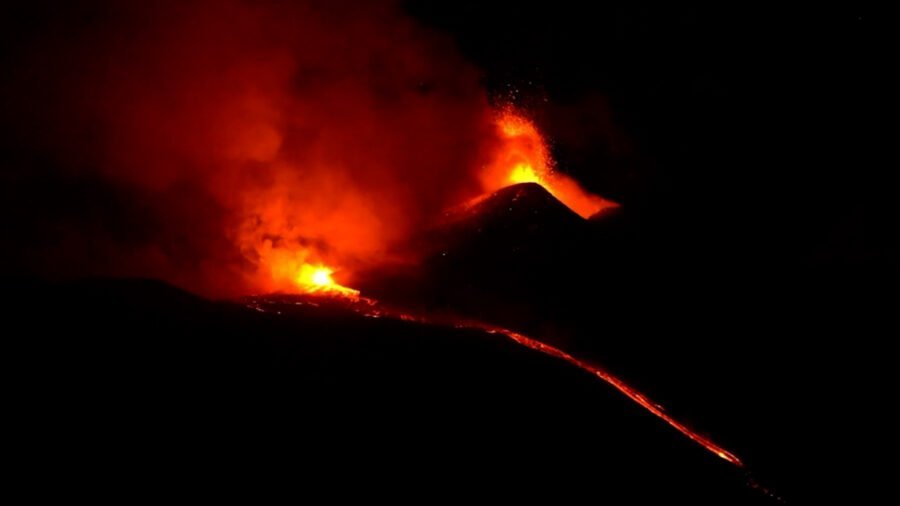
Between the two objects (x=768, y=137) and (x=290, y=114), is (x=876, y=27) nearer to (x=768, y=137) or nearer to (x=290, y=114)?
(x=768, y=137)

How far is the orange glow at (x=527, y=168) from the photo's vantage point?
40.0ft

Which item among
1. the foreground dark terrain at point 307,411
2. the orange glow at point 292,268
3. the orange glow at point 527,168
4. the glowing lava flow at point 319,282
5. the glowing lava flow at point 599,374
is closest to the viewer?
the foreground dark terrain at point 307,411

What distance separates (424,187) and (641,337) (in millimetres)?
6313

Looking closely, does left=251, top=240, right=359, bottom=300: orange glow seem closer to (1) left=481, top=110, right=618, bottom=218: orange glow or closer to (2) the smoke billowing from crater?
(2) the smoke billowing from crater

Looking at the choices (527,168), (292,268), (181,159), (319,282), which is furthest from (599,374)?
(527,168)

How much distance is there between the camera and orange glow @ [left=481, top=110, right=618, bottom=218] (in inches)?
480

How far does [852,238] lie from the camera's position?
361 inches

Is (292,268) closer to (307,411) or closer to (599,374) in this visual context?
(599,374)

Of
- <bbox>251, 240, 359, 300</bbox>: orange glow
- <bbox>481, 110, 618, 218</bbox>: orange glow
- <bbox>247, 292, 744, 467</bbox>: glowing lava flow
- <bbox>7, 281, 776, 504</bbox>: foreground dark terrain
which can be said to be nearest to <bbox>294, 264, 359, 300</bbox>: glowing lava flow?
<bbox>251, 240, 359, 300</bbox>: orange glow

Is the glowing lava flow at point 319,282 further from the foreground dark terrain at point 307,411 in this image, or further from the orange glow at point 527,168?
the orange glow at point 527,168

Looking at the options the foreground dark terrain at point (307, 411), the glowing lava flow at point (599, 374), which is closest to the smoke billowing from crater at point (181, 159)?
the glowing lava flow at point (599, 374)

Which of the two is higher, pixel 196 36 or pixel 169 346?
pixel 196 36

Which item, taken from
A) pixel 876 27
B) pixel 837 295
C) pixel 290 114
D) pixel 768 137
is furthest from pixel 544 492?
pixel 876 27

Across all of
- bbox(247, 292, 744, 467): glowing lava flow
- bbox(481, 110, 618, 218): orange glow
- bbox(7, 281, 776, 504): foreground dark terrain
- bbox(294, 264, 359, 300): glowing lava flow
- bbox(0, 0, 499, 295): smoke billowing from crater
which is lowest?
bbox(7, 281, 776, 504): foreground dark terrain
